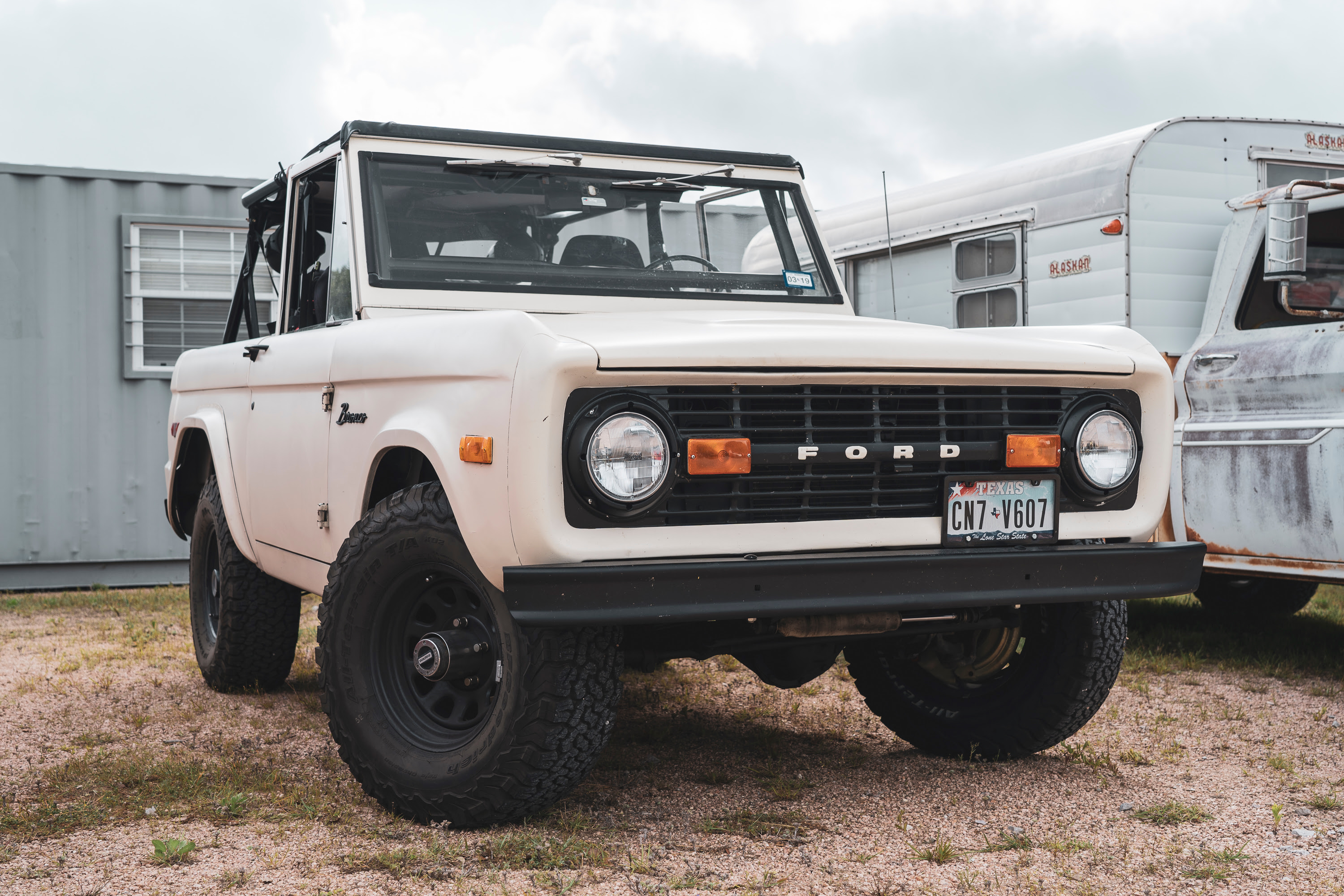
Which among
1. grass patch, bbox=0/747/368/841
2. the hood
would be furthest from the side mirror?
grass patch, bbox=0/747/368/841

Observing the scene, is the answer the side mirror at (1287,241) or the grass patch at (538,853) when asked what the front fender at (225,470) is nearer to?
the grass patch at (538,853)

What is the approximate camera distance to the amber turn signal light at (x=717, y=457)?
3.05 meters

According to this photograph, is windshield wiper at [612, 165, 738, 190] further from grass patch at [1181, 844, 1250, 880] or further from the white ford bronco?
grass patch at [1181, 844, 1250, 880]

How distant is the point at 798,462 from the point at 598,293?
51.6 inches

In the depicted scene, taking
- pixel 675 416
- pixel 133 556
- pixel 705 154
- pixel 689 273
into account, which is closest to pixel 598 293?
pixel 689 273

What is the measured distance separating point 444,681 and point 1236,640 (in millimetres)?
5054

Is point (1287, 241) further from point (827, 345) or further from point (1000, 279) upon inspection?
point (827, 345)

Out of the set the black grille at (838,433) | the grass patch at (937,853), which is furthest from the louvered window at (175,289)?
the grass patch at (937,853)

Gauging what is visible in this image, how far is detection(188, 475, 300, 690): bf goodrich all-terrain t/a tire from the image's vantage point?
5.17 metres

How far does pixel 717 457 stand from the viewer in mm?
3068

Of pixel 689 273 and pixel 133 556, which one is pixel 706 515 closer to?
pixel 689 273

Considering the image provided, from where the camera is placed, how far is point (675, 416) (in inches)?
121

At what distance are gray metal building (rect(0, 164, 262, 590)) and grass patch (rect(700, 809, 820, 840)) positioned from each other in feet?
23.2

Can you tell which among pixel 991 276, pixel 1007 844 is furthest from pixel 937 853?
pixel 991 276
